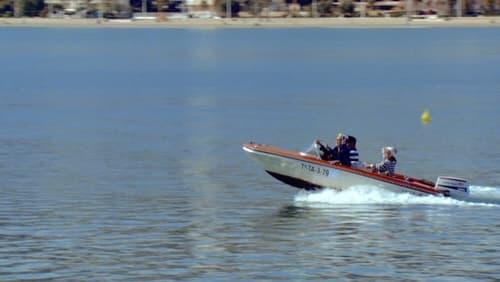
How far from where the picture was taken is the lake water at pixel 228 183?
1172 inches

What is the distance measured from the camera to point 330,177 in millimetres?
35969

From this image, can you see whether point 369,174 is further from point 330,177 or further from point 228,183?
point 228,183

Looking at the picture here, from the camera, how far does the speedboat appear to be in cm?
3569

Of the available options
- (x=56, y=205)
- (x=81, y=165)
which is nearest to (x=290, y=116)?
(x=81, y=165)

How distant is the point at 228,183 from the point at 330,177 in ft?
20.5

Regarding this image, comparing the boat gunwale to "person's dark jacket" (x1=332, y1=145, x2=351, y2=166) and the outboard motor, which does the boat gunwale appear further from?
"person's dark jacket" (x1=332, y1=145, x2=351, y2=166)

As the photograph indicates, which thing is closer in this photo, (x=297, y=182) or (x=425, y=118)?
(x=297, y=182)

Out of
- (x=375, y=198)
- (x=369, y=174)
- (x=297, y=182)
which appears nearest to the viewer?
(x=369, y=174)

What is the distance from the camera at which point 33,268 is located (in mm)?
28844

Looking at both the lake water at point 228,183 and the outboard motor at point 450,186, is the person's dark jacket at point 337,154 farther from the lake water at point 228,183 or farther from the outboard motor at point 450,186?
the outboard motor at point 450,186

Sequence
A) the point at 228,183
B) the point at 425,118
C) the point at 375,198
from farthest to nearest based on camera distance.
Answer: the point at 425,118 → the point at 228,183 → the point at 375,198

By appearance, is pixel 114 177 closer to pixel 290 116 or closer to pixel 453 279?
pixel 453 279

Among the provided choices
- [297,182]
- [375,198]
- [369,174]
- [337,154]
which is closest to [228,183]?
[297,182]

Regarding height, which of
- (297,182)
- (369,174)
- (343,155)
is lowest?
(297,182)
